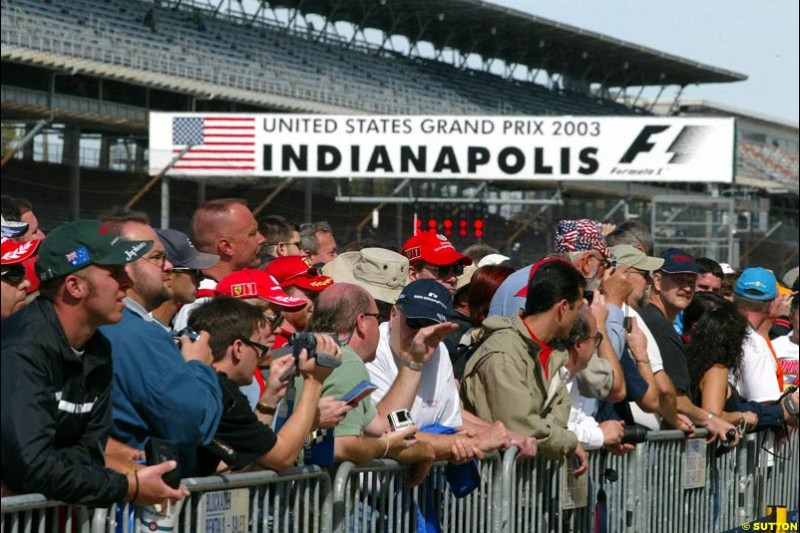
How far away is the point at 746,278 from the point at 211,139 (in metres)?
21.3

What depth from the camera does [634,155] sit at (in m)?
28.9

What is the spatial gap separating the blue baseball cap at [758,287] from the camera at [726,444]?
3.82 ft

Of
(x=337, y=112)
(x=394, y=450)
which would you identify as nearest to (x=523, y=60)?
(x=337, y=112)

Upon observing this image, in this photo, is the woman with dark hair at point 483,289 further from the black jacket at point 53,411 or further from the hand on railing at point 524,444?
the black jacket at point 53,411

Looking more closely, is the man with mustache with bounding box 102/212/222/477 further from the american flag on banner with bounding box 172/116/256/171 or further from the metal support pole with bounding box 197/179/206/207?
the metal support pole with bounding box 197/179/206/207

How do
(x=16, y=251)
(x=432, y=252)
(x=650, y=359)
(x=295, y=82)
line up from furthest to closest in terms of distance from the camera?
(x=295, y=82) → (x=432, y=252) → (x=650, y=359) → (x=16, y=251)

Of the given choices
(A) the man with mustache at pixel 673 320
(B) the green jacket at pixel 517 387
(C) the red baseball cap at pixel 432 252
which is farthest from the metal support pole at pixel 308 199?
(B) the green jacket at pixel 517 387

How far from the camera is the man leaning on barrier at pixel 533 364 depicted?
16.8 ft

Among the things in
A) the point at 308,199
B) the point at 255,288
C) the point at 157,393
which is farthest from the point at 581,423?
the point at 308,199

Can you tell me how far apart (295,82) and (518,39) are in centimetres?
1407

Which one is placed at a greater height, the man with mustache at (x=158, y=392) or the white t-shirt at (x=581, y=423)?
the man with mustache at (x=158, y=392)

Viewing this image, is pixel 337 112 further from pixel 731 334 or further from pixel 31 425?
pixel 31 425

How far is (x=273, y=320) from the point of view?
4676 millimetres

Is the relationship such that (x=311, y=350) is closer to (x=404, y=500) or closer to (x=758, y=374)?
(x=404, y=500)
